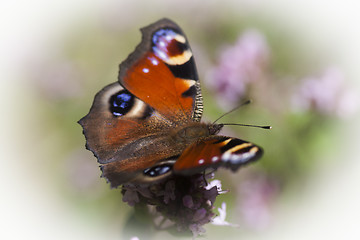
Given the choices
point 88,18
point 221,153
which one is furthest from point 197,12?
point 221,153

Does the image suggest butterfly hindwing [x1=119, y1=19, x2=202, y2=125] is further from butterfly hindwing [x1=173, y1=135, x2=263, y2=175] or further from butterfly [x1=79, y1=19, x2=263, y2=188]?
butterfly hindwing [x1=173, y1=135, x2=263, y2=175]

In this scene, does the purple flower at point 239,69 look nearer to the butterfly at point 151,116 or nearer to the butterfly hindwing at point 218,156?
the butterfly at point 151,116

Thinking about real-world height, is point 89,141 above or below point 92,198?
above

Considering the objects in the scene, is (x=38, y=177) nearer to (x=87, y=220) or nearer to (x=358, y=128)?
(x=87, y=220)

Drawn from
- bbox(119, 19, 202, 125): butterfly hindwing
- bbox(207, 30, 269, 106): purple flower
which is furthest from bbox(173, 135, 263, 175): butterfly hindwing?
bbox(207, 30, 269, 106): purple flower

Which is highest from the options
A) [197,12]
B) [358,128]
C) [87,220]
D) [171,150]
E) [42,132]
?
[197,12]

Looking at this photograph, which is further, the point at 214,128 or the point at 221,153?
the point at 214,128
